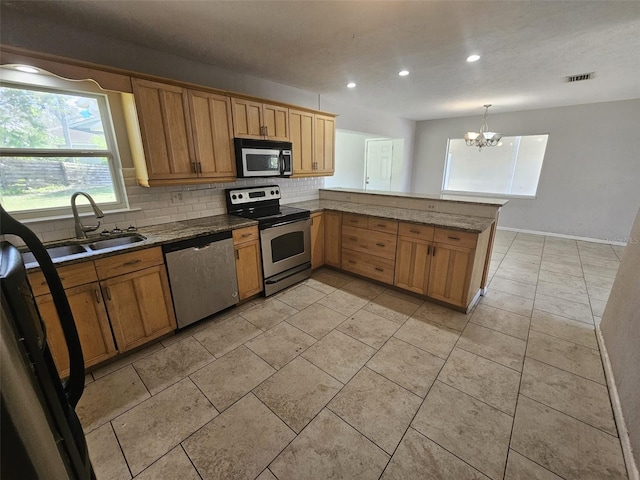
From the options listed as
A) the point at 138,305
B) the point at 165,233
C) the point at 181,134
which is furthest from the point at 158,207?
the point at 138,305

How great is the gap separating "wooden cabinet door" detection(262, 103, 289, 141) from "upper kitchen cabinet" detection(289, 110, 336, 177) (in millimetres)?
97

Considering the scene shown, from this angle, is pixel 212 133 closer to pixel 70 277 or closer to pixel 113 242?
pixel 113 242

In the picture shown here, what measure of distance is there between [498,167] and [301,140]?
527 centimetres

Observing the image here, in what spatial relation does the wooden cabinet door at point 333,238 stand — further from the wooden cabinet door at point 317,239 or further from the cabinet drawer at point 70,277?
the cabinet drawer at point 70,277

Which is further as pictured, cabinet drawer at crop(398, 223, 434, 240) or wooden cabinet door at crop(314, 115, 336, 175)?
wooden cabinet door at crop(314, 115, 336, 175)

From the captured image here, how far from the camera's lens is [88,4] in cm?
176

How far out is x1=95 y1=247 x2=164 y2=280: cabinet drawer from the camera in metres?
1.91

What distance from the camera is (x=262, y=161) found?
120 inches

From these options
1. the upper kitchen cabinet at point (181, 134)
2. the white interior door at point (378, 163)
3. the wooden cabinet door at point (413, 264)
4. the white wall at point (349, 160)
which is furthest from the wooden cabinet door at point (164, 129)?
the white interior door at point (378, 163)

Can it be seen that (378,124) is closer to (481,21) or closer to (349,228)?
(349,228)

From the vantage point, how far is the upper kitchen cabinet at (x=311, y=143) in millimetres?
3439

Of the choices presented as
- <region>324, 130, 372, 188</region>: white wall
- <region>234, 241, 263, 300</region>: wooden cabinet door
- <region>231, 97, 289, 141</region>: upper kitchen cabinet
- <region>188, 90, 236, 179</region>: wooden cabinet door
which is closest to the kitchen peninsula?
<region>234, 241, 263, 300</region>: wooden cabinet door

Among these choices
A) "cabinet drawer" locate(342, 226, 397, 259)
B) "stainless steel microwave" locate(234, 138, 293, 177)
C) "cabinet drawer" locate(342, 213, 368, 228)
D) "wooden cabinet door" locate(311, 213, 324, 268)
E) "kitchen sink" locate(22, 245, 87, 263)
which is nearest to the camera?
"kitchen sink" locate(22, 245, 87, 263)

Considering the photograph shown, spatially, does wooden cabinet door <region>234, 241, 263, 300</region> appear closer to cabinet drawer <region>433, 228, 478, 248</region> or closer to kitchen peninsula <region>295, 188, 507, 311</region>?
kitchen peninsula <region>295, 188, 507, 311</region>
